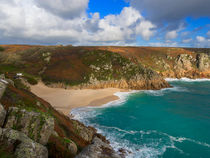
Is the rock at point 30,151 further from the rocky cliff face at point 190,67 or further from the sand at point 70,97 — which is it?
the rocky cliff face at point 190,67

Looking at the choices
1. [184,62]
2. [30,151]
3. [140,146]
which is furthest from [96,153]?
[184,62]

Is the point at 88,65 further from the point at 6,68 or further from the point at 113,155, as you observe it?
the point at 113,155

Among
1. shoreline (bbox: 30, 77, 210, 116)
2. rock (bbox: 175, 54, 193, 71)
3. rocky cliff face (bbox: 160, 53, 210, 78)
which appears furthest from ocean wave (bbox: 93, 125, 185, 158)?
rock (bbox: 175, 54, 193, 71)

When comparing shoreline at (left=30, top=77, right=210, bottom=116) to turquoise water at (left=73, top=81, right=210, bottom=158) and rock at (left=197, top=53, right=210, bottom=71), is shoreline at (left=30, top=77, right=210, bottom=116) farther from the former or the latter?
rock at (left=197, top=53, right=210, bottom=71)

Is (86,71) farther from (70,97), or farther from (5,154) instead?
(5,154)

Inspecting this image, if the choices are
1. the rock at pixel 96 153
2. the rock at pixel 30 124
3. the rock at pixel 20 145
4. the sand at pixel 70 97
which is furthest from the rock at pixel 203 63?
the rock at pixel 20 145

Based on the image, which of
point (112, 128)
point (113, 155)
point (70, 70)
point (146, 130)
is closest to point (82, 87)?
point (70, 70)
